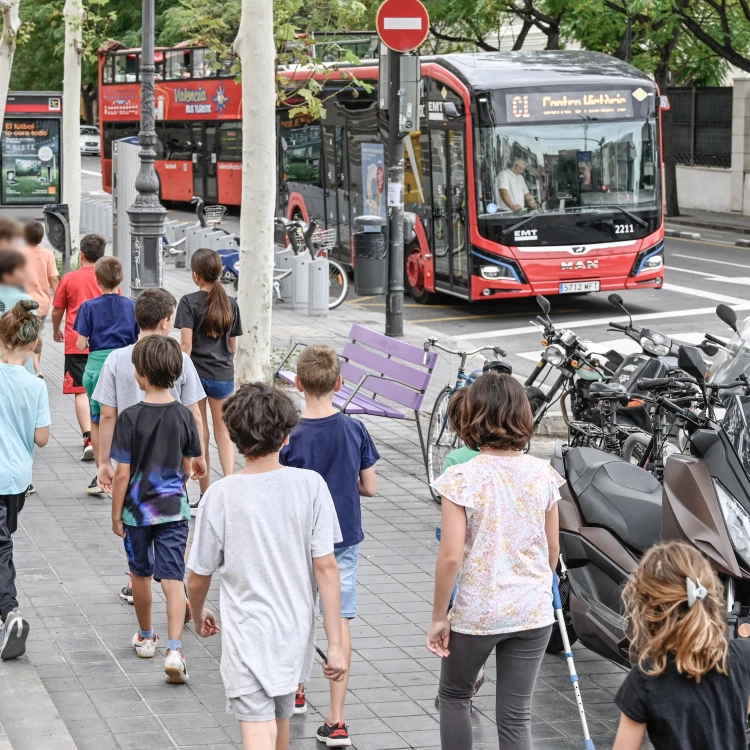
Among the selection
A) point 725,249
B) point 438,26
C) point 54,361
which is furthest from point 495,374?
point 438,26

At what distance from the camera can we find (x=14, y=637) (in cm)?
571

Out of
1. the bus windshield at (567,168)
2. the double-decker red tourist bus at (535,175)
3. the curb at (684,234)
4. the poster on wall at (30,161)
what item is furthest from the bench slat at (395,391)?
the curb at (684,234)

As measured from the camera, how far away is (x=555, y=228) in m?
17.2

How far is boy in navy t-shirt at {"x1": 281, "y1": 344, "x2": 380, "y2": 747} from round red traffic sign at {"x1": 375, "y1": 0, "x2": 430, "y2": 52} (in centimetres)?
913

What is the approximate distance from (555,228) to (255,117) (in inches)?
256

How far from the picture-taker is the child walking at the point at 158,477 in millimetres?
5684

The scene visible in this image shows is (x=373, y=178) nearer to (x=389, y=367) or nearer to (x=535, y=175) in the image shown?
(x=535, y=175)

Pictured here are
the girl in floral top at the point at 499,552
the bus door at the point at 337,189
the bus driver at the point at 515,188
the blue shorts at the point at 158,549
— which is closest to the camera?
the girl in floral top at the point at 499,552

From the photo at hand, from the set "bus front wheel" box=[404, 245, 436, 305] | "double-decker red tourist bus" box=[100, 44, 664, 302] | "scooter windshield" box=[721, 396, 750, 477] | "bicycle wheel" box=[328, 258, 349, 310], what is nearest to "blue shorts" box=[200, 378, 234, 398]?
"scooter windshield" box=[721, 396, 750, 477]

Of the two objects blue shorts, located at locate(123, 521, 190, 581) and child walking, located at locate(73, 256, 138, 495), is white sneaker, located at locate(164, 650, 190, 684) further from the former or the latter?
child walking, located at locate(73, 256, 138, 495)

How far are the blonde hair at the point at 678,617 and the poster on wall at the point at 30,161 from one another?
23413mm

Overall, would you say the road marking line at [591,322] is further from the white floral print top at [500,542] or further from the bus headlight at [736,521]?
the white floral print top at [500,542]

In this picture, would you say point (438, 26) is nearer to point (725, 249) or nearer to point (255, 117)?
point (725, 249)

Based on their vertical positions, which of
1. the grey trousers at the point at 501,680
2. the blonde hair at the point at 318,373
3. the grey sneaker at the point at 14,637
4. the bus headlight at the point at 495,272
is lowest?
the grey sneaker at the point at 14,637
